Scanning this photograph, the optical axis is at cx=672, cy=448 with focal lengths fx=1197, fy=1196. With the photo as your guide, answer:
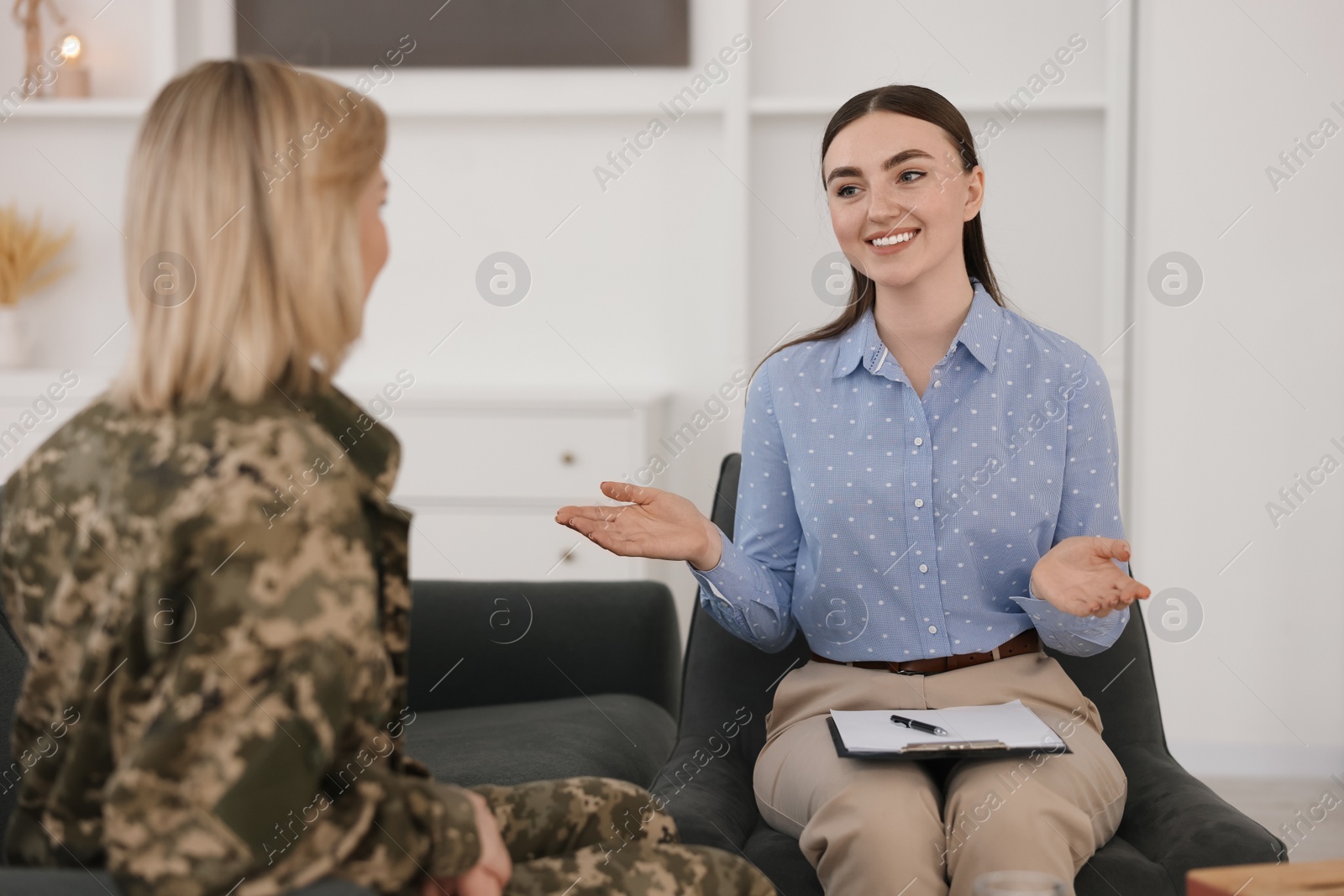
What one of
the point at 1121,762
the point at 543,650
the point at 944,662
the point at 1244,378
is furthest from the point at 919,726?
the point at 1244,378

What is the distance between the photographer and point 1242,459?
3.22 meters

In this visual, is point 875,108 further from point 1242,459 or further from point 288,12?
point 288,12

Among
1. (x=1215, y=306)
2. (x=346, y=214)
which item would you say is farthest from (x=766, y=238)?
(x=346, y=214)

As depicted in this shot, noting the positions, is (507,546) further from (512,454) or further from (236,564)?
(236,564)

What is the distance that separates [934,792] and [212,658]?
997mm

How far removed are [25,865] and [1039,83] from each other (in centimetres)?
334

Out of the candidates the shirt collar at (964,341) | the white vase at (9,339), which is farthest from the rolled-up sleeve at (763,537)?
the white vase at (9,339)

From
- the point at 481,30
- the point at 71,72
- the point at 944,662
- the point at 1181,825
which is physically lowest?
the point at 1181,825

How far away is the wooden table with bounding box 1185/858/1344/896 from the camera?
1161 mm

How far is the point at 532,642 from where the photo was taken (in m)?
2.48

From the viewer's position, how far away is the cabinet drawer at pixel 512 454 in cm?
331

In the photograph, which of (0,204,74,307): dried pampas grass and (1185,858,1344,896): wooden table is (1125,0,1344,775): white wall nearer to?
(1185,858,1344,896): wooden table

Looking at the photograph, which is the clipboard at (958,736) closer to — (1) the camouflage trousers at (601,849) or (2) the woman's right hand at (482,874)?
(1) the camouflage trousers at (601,849)

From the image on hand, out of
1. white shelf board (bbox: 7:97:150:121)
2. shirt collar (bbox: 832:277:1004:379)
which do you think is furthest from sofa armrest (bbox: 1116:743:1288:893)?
white shelf board (bbox: 7:97:150:121)
